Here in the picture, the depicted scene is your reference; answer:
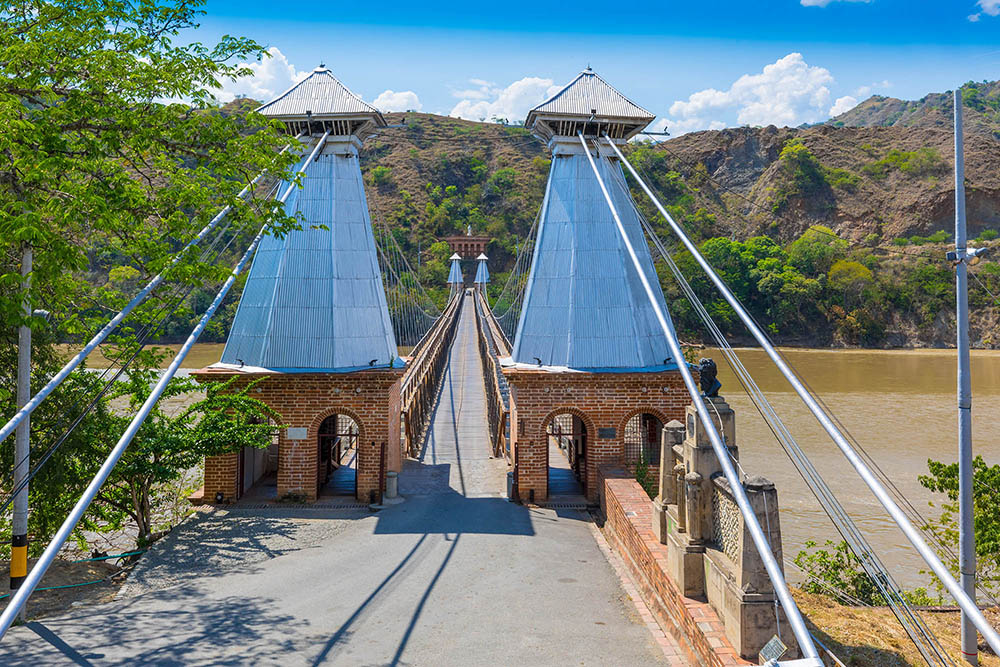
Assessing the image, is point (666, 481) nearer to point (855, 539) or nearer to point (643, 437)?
point (855, 539)

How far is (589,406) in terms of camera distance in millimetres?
11273

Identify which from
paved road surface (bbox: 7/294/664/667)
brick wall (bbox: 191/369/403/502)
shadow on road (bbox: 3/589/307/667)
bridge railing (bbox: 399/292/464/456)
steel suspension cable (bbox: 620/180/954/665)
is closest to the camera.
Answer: steel suspension cable (bbox: 620/180/954/665)

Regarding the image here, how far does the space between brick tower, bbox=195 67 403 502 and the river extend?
709 centimetres

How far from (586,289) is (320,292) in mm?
4493

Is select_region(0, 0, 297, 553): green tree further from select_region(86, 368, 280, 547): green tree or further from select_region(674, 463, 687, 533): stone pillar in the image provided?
select_region(674, 463, 687, 533): stone pillar

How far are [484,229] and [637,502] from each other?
72411mm

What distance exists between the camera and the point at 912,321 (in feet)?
177

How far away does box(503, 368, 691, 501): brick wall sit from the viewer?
11.2m

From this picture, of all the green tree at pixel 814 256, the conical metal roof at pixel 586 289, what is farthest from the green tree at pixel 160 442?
the green tree at pixel 814 256

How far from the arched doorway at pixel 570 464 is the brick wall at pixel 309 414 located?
2719mm

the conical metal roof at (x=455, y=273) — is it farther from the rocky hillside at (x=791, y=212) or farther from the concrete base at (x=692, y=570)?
the concrete base at (x=692, y=570)

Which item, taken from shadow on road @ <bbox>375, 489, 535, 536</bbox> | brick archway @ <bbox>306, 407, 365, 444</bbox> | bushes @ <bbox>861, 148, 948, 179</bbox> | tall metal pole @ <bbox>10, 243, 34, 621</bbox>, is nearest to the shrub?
bushes @ <bbox>861, 148, 948, 179</bbox>

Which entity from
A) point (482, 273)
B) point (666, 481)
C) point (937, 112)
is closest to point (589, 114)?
point (666, 481)

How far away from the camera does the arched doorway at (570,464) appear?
1188 cm
